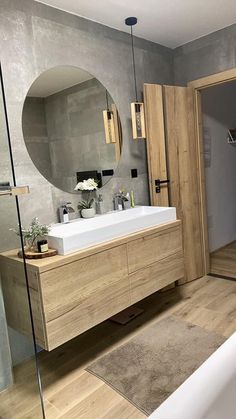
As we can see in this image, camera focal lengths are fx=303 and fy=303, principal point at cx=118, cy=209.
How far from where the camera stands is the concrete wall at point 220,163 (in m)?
3.71

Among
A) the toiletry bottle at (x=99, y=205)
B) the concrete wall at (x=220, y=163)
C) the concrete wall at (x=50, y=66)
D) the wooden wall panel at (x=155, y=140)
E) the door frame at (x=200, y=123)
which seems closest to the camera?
the concrete wall at (x=50, y=66)

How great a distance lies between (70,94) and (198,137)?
1.45 m

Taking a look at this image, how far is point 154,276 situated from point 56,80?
1.63 meters

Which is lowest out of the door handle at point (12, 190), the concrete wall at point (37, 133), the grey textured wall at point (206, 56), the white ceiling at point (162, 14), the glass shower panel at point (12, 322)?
the glass shower panel at point (12, 322)

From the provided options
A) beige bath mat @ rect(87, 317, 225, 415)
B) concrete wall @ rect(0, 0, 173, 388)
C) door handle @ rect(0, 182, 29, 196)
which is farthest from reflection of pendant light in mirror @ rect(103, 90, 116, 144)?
beige bath mat @ rect(87, 317, 225, 415)

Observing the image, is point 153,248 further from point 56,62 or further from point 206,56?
point 206,56

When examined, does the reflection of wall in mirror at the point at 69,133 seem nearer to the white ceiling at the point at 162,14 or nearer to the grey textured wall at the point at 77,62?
the grey textured wall at the point at 77,62

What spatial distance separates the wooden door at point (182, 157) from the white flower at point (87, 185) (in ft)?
2.19

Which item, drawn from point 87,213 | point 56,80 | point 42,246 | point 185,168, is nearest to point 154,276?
point 87,213

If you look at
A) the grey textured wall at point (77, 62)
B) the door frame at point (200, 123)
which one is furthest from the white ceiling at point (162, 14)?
the door frame at point (200, 123)

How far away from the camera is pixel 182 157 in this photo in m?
3.01

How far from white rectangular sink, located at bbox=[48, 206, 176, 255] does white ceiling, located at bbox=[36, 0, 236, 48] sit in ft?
5.14

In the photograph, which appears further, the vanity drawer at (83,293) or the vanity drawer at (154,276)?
the vanity drawer at (154,276)

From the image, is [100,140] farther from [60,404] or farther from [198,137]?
[60,404]
